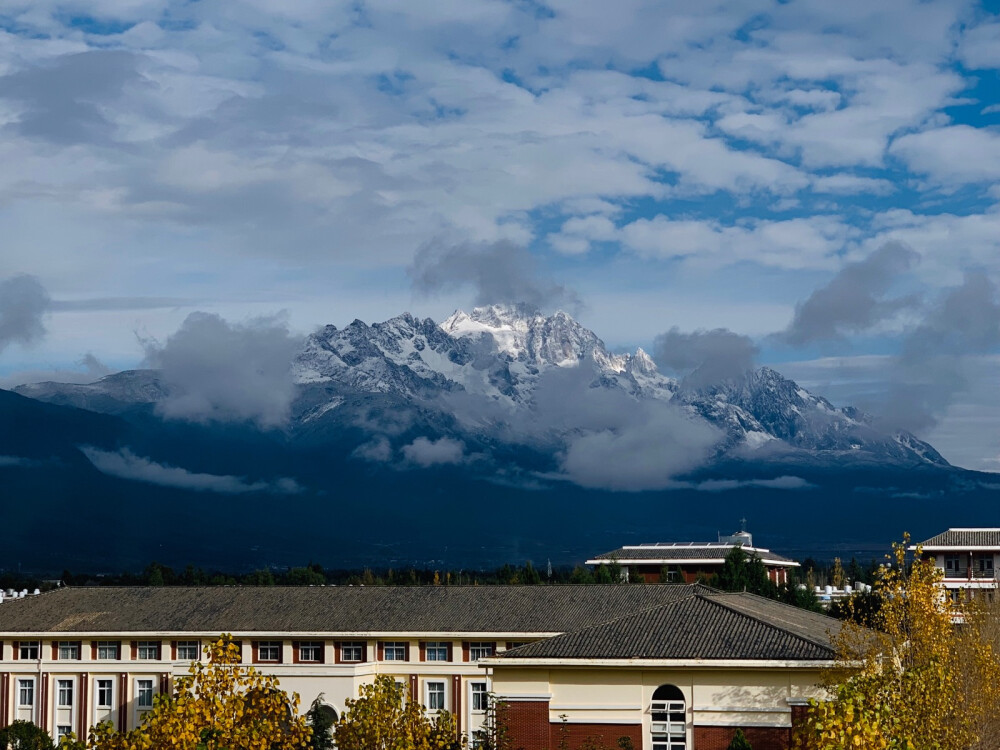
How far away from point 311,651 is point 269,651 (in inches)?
84.7

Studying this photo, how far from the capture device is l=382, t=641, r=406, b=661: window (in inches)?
2660

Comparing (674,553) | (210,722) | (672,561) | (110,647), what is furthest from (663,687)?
(674,553)

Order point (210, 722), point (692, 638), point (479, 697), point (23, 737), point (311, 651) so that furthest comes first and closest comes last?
point (311, 651), point (479, 697), point (23, 737), point (692, 638), point (210, 722)

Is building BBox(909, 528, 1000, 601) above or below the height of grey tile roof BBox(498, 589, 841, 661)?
above

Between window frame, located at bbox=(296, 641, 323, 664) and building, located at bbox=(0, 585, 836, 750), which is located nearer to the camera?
building, located at bbox=(0, 585, 836, 750)

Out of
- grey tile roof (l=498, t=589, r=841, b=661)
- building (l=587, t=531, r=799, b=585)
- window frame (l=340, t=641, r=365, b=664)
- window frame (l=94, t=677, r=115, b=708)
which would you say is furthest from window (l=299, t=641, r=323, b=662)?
building (l=587, t=531, r=799, b=585)

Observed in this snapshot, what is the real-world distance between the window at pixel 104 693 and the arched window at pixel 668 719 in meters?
34.4

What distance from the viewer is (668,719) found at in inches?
1774

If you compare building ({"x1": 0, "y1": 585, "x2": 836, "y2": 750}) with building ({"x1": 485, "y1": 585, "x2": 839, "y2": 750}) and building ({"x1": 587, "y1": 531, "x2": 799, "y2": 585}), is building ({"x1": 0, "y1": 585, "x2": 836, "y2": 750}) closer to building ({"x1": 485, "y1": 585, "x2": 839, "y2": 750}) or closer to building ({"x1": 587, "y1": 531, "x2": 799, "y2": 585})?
building ({"x1": 485, "y1": 585, "x2": 839, "y2": 750})

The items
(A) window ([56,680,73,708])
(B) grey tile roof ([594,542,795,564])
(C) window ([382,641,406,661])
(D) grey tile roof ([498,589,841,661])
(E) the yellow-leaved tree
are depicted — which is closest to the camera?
(E) the yellow-leaved tree

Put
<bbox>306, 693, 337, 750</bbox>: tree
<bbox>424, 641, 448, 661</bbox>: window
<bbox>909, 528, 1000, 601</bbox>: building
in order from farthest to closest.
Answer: <bbox>909, 528, 1000, 601</bbox>: building
<bbox>424, 641, 448, 661</bbox>: window
<bbox>306, 693, 337, 750</bbox>: tree

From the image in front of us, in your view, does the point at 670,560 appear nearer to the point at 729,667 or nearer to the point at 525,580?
the point at 525,580

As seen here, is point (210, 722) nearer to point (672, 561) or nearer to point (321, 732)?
point (321, 732)

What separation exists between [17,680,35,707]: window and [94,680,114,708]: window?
3.63 m
